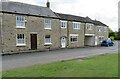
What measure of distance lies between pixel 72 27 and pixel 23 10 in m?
14.2

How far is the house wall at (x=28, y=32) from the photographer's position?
31438 mm

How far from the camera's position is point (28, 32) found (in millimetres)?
34750

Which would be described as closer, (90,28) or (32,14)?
(32,14)

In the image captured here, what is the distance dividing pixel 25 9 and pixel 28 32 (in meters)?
4.16

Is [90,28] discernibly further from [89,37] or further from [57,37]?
[57,37]

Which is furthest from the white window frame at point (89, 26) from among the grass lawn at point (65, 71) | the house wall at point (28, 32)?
the grass lawn at point (65, 71)

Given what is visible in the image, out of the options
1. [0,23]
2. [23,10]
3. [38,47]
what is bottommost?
[38,47]

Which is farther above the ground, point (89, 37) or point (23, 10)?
point (23, 10)

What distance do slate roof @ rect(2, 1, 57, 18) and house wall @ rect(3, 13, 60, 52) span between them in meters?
0.97

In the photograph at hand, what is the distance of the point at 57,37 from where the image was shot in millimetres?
40938

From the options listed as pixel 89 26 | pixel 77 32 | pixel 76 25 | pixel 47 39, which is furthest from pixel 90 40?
pixel 47 39

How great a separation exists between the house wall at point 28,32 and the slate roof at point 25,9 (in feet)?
3.17

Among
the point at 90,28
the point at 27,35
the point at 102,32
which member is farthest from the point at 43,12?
the point at 102,32

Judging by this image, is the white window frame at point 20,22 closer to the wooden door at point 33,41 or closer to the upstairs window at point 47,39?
the wooden door at point 33,41
